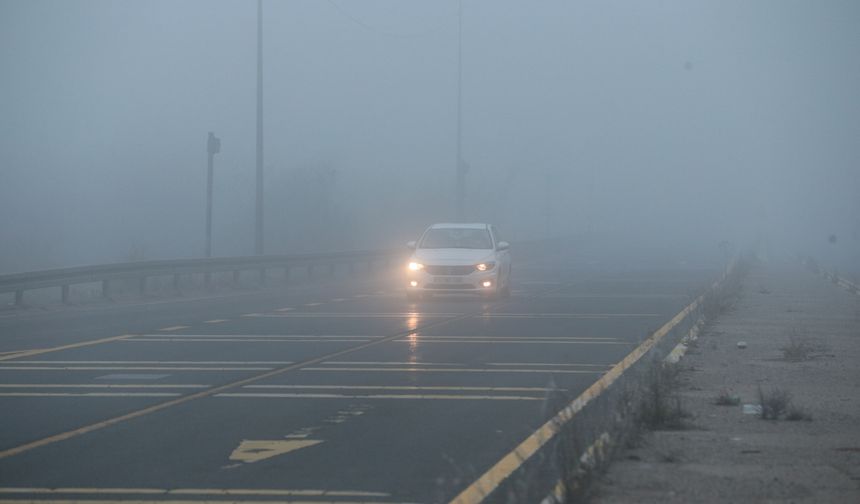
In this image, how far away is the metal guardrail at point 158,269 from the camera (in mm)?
29359

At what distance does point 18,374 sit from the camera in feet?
53.4

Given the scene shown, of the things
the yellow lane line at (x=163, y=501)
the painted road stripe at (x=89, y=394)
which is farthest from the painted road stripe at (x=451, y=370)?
the yellow lane line at (x=163, y=501)

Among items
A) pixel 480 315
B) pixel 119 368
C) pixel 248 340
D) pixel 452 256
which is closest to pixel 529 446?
pixel 119 368

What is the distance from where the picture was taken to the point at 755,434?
11078 mm

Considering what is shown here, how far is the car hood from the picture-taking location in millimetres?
32250

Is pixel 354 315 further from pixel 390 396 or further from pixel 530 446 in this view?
pixel 530 446

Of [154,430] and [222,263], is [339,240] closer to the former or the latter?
[222,263]

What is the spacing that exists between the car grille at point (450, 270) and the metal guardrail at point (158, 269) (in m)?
7.11

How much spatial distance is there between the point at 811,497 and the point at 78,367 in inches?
425

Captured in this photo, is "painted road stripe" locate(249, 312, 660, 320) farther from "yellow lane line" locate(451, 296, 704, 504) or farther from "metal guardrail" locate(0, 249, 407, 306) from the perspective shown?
"yellow lane line" locate(451, 296, 704, 504)

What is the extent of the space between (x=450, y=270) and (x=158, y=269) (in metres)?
7.74

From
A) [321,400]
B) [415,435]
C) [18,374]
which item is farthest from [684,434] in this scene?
[18,374]

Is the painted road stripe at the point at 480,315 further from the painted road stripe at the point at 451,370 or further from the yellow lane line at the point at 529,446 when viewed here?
the yellow lane line at the point at 529,446

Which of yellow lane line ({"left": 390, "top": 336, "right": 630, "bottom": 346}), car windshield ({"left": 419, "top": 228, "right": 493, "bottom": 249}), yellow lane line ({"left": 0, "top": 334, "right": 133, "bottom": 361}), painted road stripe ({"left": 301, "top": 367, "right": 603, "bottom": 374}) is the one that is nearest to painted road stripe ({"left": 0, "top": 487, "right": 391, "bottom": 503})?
painted road stripe ({"left": 301, "top": 367, "right": 603, "bottom": 374})
